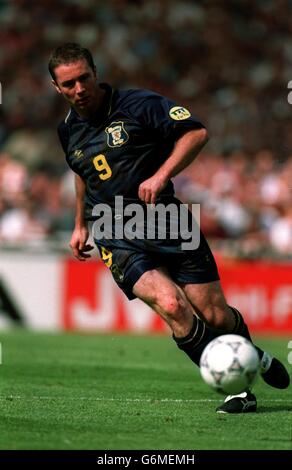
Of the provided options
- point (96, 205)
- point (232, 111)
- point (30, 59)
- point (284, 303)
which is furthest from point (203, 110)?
point (96, 205)

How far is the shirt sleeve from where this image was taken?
26.8 feet

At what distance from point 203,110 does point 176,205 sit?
534 inches

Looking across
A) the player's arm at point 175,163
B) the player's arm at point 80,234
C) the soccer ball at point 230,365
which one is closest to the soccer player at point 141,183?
the player's arm at point 175,163

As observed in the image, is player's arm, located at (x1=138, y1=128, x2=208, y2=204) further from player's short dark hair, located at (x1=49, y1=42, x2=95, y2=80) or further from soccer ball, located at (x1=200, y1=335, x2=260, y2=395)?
soccer ball, located at (x1=200, y1=335, x2=260, y2=395)

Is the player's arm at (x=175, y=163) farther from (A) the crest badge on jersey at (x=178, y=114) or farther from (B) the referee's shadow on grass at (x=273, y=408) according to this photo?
(B) the referee's shadow on grass at (x=273, y=408)

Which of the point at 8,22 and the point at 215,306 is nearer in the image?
the point at 215,306

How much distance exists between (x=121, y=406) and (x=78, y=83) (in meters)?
2.28

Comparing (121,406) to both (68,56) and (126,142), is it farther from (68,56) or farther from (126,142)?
(68,56)

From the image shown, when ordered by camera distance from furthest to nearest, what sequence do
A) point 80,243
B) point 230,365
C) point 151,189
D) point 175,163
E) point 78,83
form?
1. point 80,243
2. point 78,83
3. point 175,163
4. point 151,189
5. point 230,365

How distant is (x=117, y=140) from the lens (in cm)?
834

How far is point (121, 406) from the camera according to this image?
8367 millimetres

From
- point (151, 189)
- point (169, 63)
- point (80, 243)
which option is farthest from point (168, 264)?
point (169, 63)

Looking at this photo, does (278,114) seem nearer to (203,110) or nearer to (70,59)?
(203,110)

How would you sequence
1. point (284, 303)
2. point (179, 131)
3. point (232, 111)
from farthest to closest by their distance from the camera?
1. point (232, 111)
2. point (284, 303)
3. point (179, 131)
